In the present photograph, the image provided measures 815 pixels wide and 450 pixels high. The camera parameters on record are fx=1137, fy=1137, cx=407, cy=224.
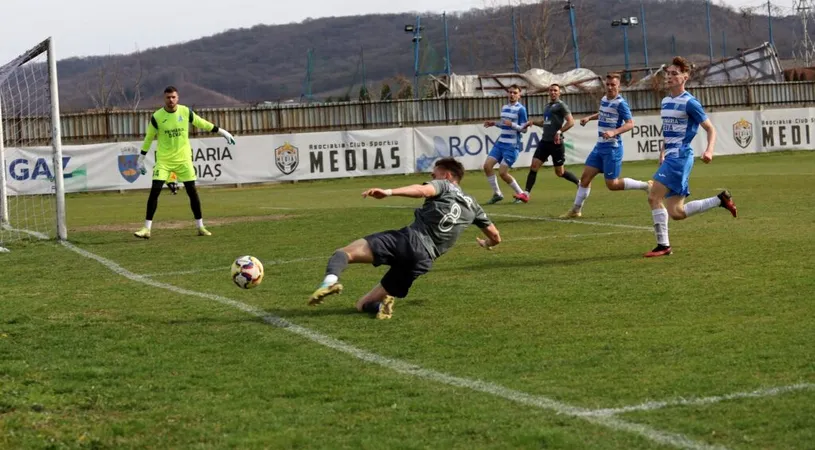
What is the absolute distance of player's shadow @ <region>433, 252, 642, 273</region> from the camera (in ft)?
39.4

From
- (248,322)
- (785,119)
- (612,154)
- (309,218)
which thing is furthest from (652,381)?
(785,119)

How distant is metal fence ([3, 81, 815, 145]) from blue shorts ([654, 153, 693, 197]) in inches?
983

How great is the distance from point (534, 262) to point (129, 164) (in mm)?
23028

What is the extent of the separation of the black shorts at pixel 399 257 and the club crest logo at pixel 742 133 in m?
31.1

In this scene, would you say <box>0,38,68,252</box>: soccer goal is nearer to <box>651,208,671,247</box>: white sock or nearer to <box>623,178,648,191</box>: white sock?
<box>623,178,648,191</box>: white sock

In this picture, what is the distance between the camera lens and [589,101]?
43281 millimetres

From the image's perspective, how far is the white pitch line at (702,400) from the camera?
232 inches

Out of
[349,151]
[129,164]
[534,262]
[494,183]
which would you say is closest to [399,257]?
[534,262]

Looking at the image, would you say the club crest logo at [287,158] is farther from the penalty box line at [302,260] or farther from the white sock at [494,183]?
the penalty box line at [302,260]

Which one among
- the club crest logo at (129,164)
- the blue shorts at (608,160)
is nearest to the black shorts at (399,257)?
the blue shorts at (608,160)

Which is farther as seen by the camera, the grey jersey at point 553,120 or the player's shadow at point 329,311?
the grey jersey at point 553,120

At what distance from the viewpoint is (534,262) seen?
12.3 metres

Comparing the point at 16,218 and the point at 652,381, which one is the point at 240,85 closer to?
the point at 16,218

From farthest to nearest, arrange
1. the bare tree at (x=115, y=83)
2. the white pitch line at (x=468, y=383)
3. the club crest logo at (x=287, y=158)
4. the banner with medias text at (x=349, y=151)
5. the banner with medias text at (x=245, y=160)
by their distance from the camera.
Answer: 1. the bare tree at (x=115, y=83)
2. the club crest logo at (x=287, y=158)
3. the banner with medias text at (x=349, y=151)
4. the banner with medias text at (x=245, y=160)
5. the white pitch line at (x=468, y=383)
